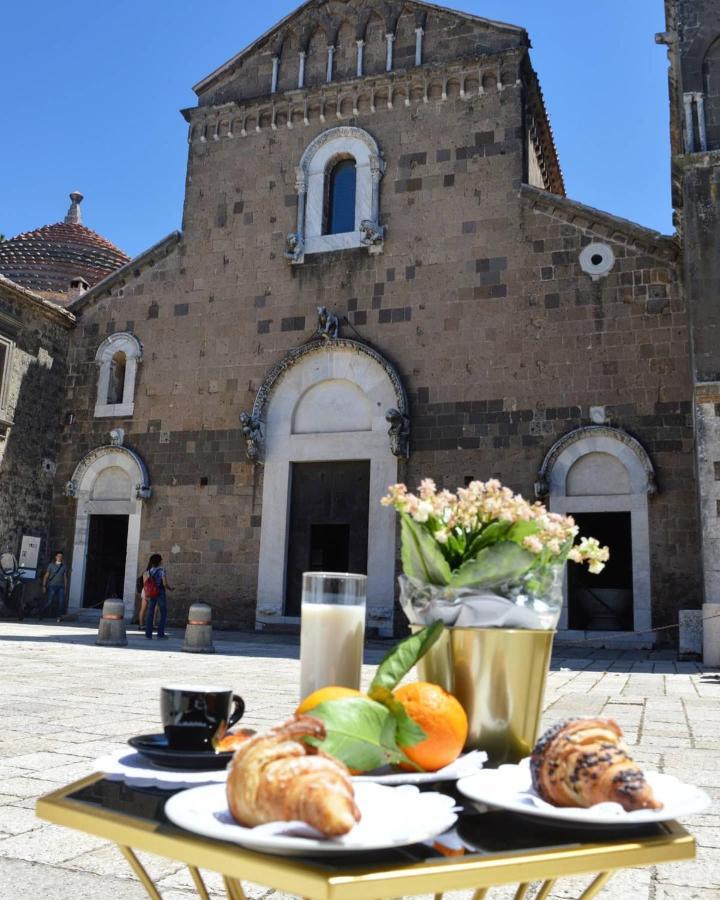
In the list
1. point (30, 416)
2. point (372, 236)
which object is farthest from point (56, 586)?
point (372, 236)

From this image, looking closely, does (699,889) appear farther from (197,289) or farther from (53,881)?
(197,289)

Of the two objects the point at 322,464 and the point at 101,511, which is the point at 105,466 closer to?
the point at 101,511

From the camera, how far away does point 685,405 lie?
13664 millimetres

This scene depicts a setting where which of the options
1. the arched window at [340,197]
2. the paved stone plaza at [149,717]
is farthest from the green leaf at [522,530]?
the arched window at [340,197]

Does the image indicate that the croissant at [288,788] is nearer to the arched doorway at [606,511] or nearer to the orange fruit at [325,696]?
the orange fruit at [325,696]

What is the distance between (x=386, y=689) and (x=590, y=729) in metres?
0.41

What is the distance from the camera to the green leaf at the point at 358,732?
1.56 m

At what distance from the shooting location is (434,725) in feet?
5.61

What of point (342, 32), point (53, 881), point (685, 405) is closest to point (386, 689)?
point (53, 881)

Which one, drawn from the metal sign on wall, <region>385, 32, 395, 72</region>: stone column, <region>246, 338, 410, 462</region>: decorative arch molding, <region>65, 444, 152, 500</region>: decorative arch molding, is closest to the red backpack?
<region>65, 444, 152, 500</region>: decorative arch molding

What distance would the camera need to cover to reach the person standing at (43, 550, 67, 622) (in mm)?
16812

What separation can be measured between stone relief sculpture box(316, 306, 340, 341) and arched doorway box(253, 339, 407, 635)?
5.3 inches

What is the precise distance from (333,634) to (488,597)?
0.44 m

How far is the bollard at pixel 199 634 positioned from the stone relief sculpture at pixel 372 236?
7959mm
